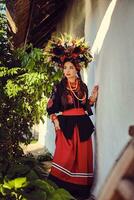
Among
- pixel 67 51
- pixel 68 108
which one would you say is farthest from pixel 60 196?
pixel 67 51

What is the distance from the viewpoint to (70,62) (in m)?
4.62

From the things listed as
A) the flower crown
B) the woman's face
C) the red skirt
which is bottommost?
the red skirt

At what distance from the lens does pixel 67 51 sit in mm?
4633

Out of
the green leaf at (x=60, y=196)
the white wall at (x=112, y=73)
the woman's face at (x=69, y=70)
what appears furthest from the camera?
the woman's face at (x=69, y=70)

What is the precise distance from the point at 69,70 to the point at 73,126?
0.57 metres

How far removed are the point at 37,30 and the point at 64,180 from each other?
468cm

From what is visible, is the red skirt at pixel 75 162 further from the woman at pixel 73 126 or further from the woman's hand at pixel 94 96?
the woman's hand at pixel 94 96

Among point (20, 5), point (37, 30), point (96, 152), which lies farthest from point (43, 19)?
point (96, 152)

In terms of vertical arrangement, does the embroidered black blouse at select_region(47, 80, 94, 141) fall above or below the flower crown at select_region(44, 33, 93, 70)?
below

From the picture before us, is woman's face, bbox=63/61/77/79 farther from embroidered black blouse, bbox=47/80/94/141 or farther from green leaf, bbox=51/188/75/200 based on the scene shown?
green leaf, bbox=51/188/75/200

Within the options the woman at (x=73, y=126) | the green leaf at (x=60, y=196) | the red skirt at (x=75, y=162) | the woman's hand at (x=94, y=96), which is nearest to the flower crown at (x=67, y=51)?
the woman at (x=73, y=126)

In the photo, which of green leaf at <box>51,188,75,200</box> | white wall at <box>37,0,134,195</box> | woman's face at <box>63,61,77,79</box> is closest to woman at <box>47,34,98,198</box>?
woman's face at <box>63,61,77,79</box>

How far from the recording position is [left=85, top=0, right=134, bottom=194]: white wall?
3.51 meters

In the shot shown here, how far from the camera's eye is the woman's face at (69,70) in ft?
15.1
